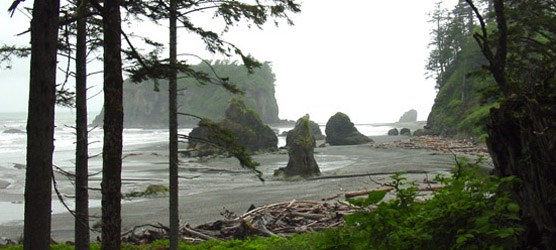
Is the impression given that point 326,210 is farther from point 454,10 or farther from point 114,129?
point 454,10

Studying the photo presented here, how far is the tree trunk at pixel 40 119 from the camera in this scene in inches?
198

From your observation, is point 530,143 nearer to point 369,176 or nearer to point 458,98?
point 369,176

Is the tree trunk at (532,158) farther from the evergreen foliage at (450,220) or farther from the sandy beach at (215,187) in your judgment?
the sandy beach at (215,187)

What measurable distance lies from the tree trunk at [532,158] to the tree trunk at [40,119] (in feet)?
14.5

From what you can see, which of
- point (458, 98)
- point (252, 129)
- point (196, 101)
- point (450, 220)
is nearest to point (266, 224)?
point (450, 220)

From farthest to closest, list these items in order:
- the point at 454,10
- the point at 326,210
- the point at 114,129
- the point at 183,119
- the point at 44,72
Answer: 1. the point at 183,119
2. the point at 454,10
3. the point at 326,210
4. the point at 114,129
5. the point at 44,72

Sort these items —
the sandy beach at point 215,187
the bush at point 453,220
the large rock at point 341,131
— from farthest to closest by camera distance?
the large rock at point 341,131 < the sandy beach at point 215,187 < the bush at point 453,220

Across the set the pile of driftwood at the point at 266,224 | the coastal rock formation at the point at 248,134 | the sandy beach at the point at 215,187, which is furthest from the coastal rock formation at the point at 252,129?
the pile of driftwood at the point at 266,224

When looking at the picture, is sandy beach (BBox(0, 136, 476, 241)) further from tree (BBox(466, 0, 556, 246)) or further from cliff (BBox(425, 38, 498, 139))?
cliff (BBox(425, 38, 498, 139))

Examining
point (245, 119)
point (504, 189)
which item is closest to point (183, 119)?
point (245, 119)

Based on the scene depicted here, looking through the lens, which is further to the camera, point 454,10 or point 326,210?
point 454,10

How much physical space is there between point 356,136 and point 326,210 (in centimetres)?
4189

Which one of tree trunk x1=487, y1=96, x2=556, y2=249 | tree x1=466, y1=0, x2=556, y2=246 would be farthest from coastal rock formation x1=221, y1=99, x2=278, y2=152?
tree trunk x1=487, y1=96, x2=556, y2=249

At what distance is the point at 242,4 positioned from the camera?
8.79 metres
